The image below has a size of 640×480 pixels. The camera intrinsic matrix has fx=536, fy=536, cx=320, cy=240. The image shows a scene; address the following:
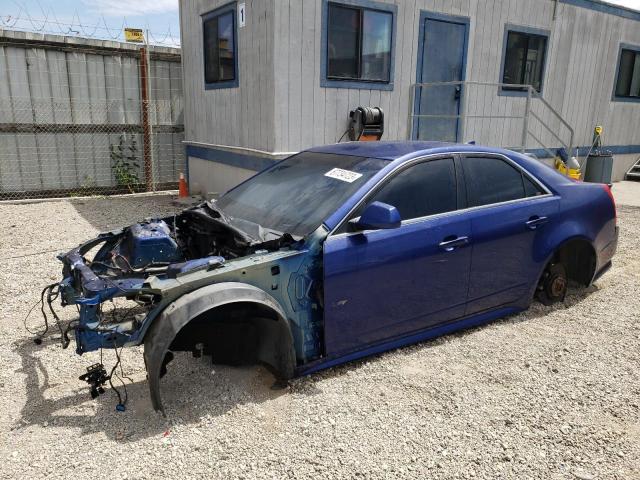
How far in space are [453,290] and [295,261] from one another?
132 cm

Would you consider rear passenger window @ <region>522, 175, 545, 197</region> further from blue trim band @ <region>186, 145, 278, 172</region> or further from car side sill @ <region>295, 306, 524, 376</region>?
blue trim band @ <region>186, 145, 278, 172</region>

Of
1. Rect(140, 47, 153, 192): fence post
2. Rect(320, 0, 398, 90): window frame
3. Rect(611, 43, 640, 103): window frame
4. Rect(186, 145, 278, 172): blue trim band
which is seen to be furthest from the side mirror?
Rect(611, 43, 640, 103): window frame

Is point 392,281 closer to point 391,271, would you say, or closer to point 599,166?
point 391,271

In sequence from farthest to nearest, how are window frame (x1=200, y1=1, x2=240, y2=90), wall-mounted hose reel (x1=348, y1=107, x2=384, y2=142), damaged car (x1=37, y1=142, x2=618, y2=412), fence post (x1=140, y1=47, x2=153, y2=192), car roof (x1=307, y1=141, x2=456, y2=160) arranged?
1. fence post (x1=140, y1=47, x2=153, y2=192)
2. window frame (x1=200, y1=1, x2=240, y2=90)
3. wall-mounted hose reel (x1=348, y1=107, x2=384, y2=142)
4. car roof (x1=307, y1=141, x2=456, y2=160)
5. damaged car (x1=37, y1=142, x2=618, y2=412)

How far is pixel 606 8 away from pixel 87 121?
10908mm

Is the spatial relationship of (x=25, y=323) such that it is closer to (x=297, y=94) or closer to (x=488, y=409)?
(x=488, y=409)

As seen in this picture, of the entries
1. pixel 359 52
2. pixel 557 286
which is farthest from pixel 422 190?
pixel 359 52

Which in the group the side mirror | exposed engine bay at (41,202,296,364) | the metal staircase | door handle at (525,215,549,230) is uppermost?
the side mirror

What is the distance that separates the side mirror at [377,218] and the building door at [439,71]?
224 inches

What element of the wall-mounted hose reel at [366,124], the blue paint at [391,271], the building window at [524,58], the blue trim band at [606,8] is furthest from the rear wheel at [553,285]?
the blue trim band at [606,8]

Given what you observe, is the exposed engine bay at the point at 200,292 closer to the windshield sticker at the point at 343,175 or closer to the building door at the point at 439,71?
the windshield sticker at the point at 343,175

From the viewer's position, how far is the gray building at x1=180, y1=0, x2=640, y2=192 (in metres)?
7.48

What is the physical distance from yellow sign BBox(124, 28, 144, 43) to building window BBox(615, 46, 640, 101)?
10.4 metres

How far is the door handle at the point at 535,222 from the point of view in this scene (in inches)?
167
